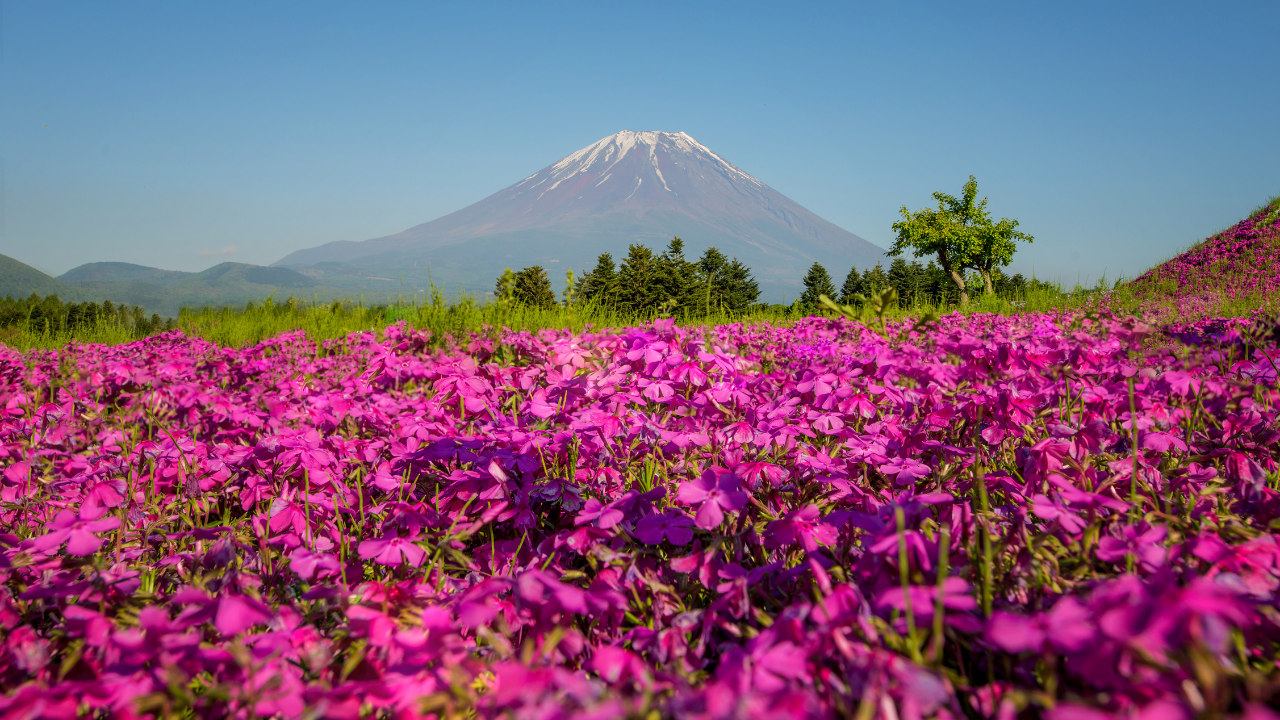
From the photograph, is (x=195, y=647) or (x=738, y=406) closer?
(x=195, y=647)

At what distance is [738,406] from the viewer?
5.09 feet

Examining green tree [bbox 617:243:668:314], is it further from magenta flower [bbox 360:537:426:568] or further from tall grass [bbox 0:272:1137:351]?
magenta flower [bbox 360:537:426:568]

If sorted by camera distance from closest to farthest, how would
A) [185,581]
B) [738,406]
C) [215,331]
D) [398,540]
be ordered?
[398,540]
[185,581]
[738,406]
[215,331]

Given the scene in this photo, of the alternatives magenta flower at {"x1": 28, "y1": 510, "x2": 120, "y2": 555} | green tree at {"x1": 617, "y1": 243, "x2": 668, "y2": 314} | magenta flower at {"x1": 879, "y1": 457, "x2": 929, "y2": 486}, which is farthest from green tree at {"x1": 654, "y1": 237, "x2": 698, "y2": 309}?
magenta flower at {"x1": 28, "y1": 510, "x2": 120, "y2": 555}

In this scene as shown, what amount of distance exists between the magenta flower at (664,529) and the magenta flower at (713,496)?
8 centimetres

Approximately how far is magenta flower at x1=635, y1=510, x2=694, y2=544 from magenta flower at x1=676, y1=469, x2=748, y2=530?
8cm

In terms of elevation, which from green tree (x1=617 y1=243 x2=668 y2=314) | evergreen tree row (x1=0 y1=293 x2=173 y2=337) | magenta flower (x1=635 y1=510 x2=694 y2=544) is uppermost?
green tree (x1=617 y1=243 x2=668 y2=314)

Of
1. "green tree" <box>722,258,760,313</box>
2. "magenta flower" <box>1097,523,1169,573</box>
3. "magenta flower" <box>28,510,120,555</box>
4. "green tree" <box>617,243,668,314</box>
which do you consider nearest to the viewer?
"magenta flower" <box>1097,523,1169,573</box>

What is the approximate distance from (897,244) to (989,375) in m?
54.9

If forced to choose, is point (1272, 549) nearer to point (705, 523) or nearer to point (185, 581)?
point (705, 523)

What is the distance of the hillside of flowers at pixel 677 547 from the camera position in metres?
0.65

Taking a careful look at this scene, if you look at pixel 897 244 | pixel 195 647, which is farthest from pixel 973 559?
pixel 897 244

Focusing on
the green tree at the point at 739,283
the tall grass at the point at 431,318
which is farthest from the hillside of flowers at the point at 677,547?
the green tree at the point at 739,283

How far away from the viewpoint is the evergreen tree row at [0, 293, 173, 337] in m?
8.51
